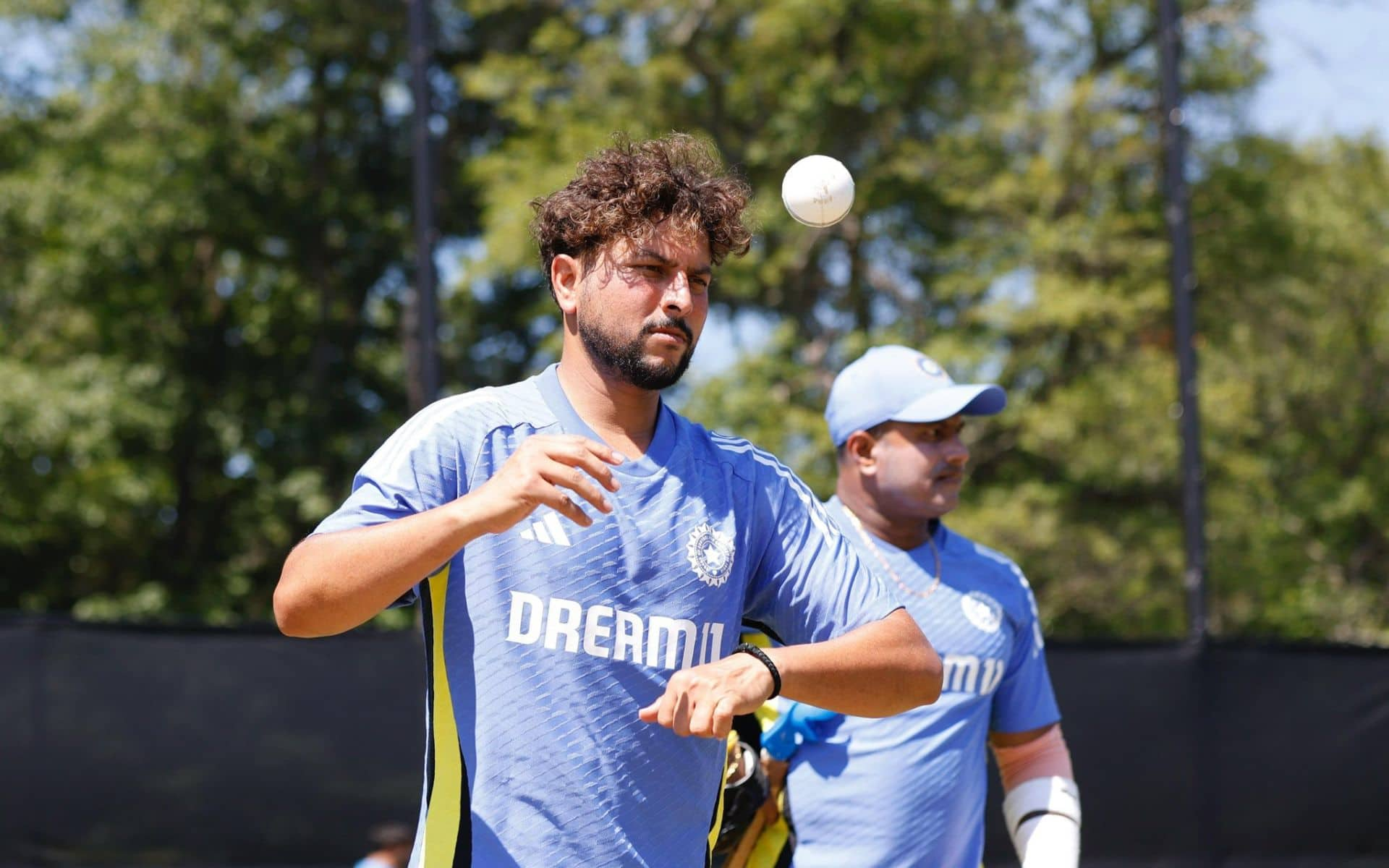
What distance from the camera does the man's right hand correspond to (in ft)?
6.89

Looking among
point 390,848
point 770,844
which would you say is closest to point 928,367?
point 770,844

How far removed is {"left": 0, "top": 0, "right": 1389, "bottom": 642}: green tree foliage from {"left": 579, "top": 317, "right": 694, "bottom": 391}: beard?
13.4 m

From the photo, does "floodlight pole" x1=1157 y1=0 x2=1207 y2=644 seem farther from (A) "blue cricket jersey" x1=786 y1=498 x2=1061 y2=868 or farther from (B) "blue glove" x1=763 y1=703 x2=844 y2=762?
(B) "blue glove" x1=763 y1=703 x2=844 y2=762

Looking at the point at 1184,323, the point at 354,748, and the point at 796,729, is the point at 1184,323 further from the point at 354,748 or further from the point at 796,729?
the point at 796,729

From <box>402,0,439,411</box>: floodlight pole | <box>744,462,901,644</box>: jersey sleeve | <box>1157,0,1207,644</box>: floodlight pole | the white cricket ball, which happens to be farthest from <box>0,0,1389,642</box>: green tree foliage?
<box>744,462,901,644</box>: jersey sleeve

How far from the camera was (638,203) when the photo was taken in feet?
8.30

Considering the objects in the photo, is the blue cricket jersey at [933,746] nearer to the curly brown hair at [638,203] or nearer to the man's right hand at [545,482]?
the curly brown hair at [638,203]

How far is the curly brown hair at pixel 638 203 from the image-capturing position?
99.7 inches

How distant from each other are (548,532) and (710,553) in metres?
0.27

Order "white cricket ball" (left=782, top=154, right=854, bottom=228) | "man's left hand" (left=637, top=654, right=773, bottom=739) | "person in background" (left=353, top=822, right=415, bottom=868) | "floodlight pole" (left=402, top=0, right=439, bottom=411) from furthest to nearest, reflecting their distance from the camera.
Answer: "floodlight pole" (left=402, top=0, right=439, bottom=411) → "person in background" (left=353, top=822, right=415, bottom=868) → "white cricket ball" (left=782, top=154, right=854, bottom=228) → "man's left hand" (left=637, top=654, right=773, bottom=739)

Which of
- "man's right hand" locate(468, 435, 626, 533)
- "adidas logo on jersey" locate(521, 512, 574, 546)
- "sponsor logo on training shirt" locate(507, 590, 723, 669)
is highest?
"man's right hand" locate(468, 435, 626, 533)

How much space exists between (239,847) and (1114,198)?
13553 millimetres

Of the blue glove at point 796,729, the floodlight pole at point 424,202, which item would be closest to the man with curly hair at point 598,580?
the blue glove at point 796,729

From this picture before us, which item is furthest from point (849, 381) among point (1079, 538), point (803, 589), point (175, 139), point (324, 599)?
point (175, 139)
